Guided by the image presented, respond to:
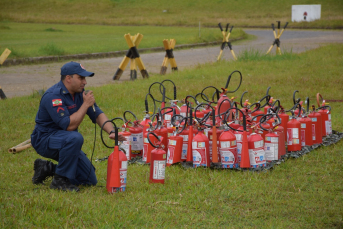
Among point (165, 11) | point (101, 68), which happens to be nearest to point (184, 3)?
point (165, 11)

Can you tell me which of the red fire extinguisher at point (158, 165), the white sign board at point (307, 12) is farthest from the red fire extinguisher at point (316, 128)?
the white sign board at point (307, 12)

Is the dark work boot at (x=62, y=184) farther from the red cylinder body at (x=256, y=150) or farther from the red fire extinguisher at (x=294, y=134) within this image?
the red fire extinguisher at (x=294, y=134)

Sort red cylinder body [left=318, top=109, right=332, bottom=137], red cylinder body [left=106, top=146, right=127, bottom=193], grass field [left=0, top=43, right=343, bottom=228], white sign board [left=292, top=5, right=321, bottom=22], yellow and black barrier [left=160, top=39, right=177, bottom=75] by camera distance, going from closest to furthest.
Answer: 1. grass field [left=0, top=43, right=343, bottom=228]
2. red cylinder body [left=106, top=146, right=127, bottom=193]
3. red cylinder body [left=318, top=109, right=332, bottom=137]
4. yellow and black barrier [left=160, top=39, right=177, bottom=75]
5. white sign board [left=292, top=5, right=321, bottom=22]

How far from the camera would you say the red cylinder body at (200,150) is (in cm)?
459

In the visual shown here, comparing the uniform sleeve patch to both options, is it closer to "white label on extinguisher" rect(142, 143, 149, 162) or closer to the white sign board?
"white label on extinguisher" rect(142, 143, 149, 162)

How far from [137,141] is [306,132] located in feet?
6.82

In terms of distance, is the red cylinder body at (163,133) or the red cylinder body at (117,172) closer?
the red cylinder body at (117,172)

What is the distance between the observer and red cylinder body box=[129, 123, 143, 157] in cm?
512

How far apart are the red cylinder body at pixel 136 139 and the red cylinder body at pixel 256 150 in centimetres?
133

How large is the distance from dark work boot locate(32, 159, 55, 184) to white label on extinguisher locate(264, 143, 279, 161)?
230 cm

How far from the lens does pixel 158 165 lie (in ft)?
13.7

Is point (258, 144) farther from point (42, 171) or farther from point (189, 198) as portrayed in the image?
point (42, 171)

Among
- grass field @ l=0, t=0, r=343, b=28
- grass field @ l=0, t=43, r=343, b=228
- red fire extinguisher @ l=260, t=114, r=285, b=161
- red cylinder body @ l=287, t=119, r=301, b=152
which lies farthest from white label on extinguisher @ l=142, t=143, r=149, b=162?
grass field @ l=0, t=0, r=343, b=28

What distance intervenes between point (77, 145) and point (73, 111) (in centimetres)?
37
